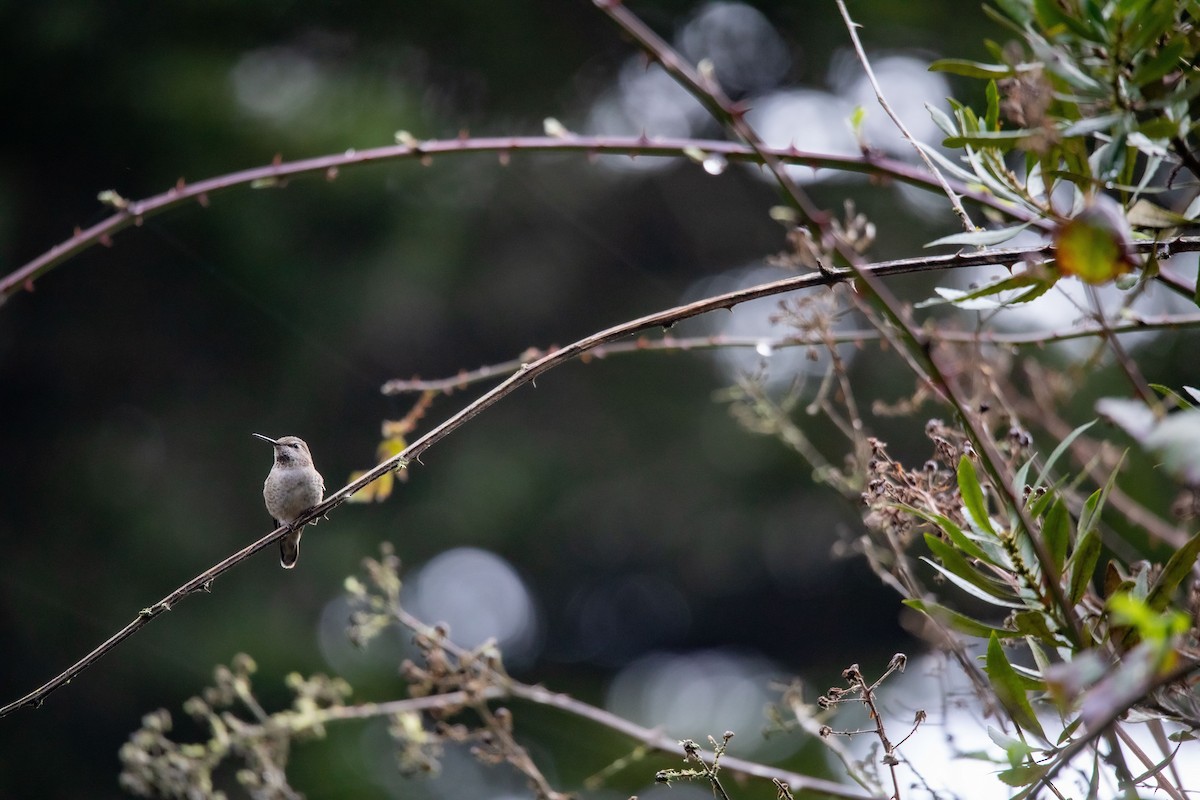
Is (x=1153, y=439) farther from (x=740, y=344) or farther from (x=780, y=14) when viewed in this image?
(x=780, y=14)

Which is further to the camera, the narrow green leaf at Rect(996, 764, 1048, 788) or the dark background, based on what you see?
the dark background

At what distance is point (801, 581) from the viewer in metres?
9.82

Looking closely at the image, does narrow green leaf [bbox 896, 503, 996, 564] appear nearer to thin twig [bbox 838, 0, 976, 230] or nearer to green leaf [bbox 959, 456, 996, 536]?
green leaf [bbox 959, 456, 996, 536]

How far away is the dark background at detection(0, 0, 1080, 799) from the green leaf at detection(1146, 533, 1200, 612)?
22.4 feet

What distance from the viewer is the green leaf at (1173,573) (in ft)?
3.66

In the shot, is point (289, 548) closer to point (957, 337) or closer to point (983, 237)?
point (957, 337)

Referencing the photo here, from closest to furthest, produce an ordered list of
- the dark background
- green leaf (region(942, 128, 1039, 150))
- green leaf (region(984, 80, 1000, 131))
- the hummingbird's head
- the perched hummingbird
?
green leaf (region(942, 128, 1039, 150)) < green leaf (region(984, 80, 1000, 131)) < the perched hummingbird < the hummingbird's head < the dark background

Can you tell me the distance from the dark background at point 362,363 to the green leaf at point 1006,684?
681 centimetres

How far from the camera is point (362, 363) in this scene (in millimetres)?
8953

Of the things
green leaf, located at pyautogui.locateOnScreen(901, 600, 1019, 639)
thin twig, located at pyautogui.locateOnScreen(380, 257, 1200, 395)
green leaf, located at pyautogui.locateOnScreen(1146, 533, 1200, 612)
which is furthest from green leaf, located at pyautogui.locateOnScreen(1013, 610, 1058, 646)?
thin twig, located at pyautogui.locateOnScreen(380, 257, 1200, 395)

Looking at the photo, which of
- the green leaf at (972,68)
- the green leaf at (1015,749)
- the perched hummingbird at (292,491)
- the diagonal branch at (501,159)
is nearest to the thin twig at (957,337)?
the diagonal branch at (501,159)

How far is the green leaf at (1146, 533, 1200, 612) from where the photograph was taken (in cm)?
111

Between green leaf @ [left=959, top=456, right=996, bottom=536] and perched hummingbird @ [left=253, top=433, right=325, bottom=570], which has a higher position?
perched hummingbird @ [left=253, top=433, right=325, bottom=570]

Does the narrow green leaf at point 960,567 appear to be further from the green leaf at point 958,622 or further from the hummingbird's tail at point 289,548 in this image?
the hummingbird's tail at point 289,548
